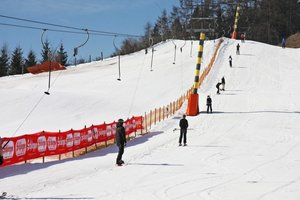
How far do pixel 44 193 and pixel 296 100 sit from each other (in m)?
31.0

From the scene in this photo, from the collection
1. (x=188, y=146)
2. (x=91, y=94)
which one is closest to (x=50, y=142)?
(x=188, y=146)

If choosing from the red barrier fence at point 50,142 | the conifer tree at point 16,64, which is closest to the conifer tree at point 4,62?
the conifer tree at point 16,64

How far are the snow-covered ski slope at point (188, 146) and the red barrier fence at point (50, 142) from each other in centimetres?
95

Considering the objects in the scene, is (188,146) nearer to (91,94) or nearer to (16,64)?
(91,94)

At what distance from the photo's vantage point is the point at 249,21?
121 m

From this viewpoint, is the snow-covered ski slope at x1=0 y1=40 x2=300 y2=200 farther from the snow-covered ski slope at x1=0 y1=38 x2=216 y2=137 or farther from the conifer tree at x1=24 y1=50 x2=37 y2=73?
the conifer tree at x1=24 y1=50 x2=37 y2=73

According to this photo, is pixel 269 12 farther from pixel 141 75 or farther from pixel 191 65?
pixel 141 75

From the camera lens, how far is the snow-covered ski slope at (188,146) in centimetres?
1180

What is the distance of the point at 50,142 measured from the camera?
18953mm

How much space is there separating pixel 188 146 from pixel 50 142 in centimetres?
639

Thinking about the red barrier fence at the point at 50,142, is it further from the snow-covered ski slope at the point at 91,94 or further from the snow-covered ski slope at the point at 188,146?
the snow-covered ski slope at the point at 91,94

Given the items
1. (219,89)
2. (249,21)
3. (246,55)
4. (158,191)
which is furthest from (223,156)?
(249,21)

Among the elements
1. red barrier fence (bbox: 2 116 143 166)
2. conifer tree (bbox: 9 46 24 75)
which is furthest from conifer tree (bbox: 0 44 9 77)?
red barrier fence (bbox: 2 116 143 166)

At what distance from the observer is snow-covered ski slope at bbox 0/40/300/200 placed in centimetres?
1180
